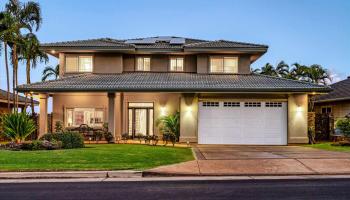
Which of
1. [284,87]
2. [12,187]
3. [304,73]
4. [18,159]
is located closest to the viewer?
[12,187]

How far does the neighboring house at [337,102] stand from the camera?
29.7 m

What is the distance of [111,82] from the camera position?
2578 cm

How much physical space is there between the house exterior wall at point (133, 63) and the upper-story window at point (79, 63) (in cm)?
28

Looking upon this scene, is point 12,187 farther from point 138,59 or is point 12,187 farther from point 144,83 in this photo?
point 138,59

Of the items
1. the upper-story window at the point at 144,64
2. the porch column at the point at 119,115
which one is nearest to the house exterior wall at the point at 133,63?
the upper-story window at the point at 144,64

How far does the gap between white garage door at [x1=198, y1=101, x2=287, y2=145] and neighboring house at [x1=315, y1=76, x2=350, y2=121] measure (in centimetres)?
574

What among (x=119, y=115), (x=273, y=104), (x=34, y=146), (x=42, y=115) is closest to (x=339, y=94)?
(x=273, y=104)

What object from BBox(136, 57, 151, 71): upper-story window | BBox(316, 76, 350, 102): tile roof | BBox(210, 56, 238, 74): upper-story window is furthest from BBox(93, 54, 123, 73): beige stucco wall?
BBox(316, 76, 350, 102): tile roof

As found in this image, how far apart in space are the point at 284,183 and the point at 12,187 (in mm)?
7548

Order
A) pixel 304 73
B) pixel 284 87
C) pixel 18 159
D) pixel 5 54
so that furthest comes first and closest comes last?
pixel 304 73
pixel 5 54
pixel 284 87
pixel 18 159

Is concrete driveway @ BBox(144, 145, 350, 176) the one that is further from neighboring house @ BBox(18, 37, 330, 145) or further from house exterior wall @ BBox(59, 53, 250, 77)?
house exterior wall @ BBox(59, 53, 250, 77)

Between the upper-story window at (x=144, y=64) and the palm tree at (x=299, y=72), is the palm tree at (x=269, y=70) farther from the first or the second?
the upper-story window at (x=144, y=64)

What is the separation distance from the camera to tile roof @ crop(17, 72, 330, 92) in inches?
949

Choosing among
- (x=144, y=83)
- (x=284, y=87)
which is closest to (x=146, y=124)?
(x=144, y=83)
